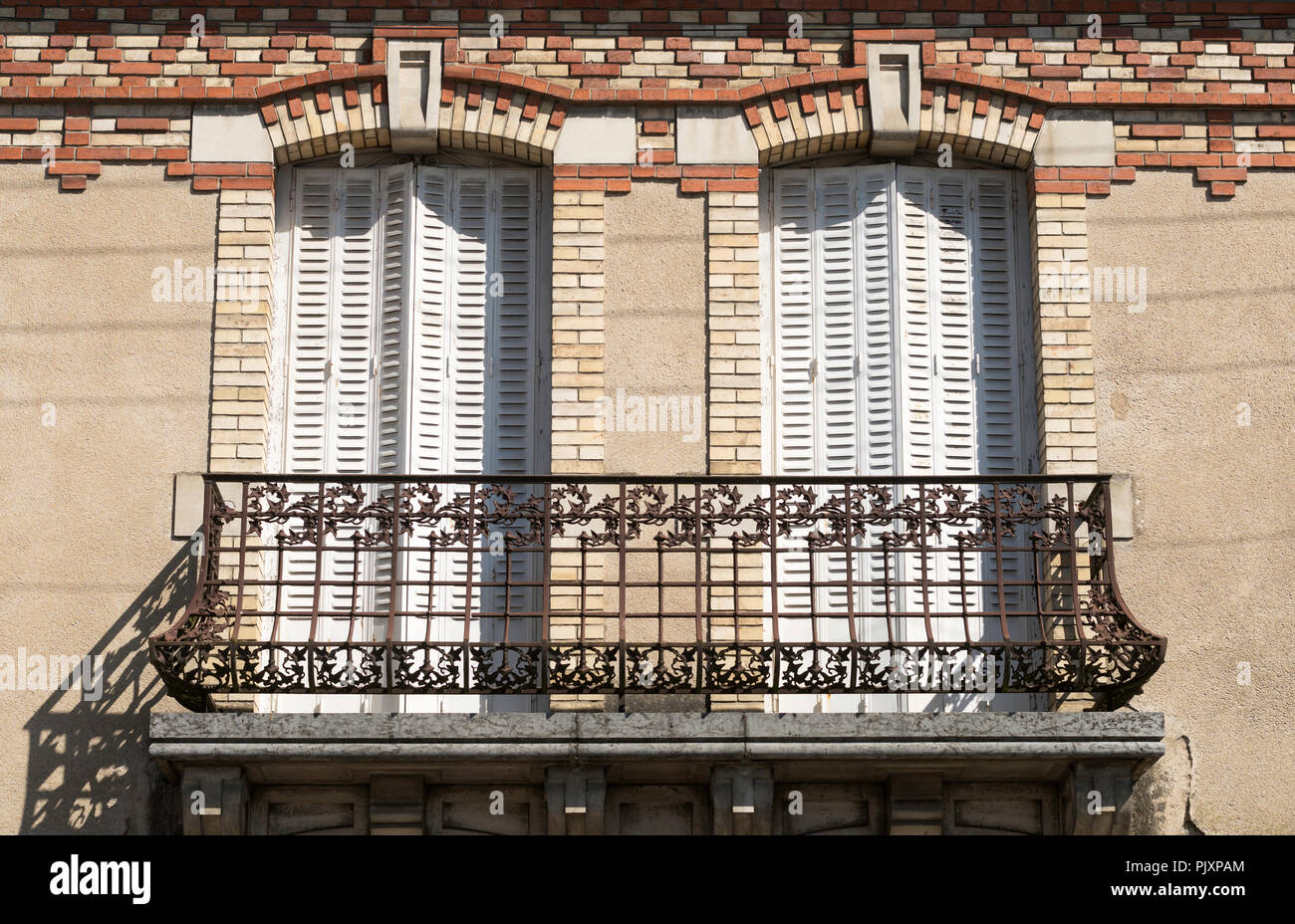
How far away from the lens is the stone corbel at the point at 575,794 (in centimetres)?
1130

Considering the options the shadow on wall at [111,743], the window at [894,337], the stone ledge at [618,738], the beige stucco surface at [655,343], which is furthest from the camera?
the window at [894,337]

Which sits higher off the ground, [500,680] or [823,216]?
[823,216]

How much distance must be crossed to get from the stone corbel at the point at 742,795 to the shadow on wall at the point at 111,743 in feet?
9.06

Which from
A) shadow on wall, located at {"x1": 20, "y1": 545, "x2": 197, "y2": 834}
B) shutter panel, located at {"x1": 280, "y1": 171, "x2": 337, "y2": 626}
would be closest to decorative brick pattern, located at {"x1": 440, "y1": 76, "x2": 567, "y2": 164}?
shutter panel, located at {"x1": 280, "y1": 171, "x2": 337, "y2": 626}

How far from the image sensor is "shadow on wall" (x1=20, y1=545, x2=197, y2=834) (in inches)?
462

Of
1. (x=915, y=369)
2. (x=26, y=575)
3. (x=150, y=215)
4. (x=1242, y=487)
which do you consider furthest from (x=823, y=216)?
(x=26, y=575)

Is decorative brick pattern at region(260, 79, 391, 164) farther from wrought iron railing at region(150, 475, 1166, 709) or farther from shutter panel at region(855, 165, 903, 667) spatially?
shutter panel at region(855, 165, 903, 667)

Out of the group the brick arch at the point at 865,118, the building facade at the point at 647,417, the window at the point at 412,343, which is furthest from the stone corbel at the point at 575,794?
the brick arch at the point at 865,118

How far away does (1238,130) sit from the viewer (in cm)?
1302

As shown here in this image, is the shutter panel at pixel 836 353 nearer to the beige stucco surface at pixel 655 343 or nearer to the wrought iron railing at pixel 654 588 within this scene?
the wrought iron railing at pixel 654 588

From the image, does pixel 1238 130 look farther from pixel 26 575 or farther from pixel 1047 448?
pixel 26 575

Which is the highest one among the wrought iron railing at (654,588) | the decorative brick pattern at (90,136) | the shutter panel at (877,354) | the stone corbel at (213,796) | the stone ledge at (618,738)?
the decorative brick pattern at (90,136)

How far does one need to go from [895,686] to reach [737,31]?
3.94m

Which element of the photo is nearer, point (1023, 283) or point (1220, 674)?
point (1220, 674)
